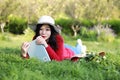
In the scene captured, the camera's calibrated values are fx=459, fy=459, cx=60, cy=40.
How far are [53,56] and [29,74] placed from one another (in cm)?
181

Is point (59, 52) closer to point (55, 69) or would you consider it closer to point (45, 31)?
point (45, 31)

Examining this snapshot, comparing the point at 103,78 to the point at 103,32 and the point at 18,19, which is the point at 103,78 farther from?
the point at 18,19

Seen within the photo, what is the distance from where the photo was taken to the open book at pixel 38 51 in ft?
22.1

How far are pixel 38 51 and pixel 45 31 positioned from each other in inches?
26.0

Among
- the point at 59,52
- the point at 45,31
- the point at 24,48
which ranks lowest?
the point at 59,52

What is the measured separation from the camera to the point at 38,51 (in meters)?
6.78

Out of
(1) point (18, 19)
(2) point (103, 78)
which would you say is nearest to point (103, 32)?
(1) point (18, 19)

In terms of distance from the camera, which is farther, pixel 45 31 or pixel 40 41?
pixel 45 31

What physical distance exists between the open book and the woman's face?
0.57 m

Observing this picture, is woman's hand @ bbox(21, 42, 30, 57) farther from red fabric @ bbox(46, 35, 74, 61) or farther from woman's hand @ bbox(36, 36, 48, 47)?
red fabric @ bbox(46, 35, 74, 61)

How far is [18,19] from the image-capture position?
25938mm

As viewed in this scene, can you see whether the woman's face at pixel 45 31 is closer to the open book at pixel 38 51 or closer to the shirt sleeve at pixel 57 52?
the shirt sleeve at pixel 57 52

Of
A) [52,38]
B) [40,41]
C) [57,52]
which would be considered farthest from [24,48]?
[52,38]

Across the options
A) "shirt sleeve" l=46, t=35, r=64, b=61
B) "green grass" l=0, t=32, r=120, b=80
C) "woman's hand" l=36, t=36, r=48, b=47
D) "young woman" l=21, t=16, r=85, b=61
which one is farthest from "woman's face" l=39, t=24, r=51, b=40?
"green grass" l=0, t=32, r=120, b=80
